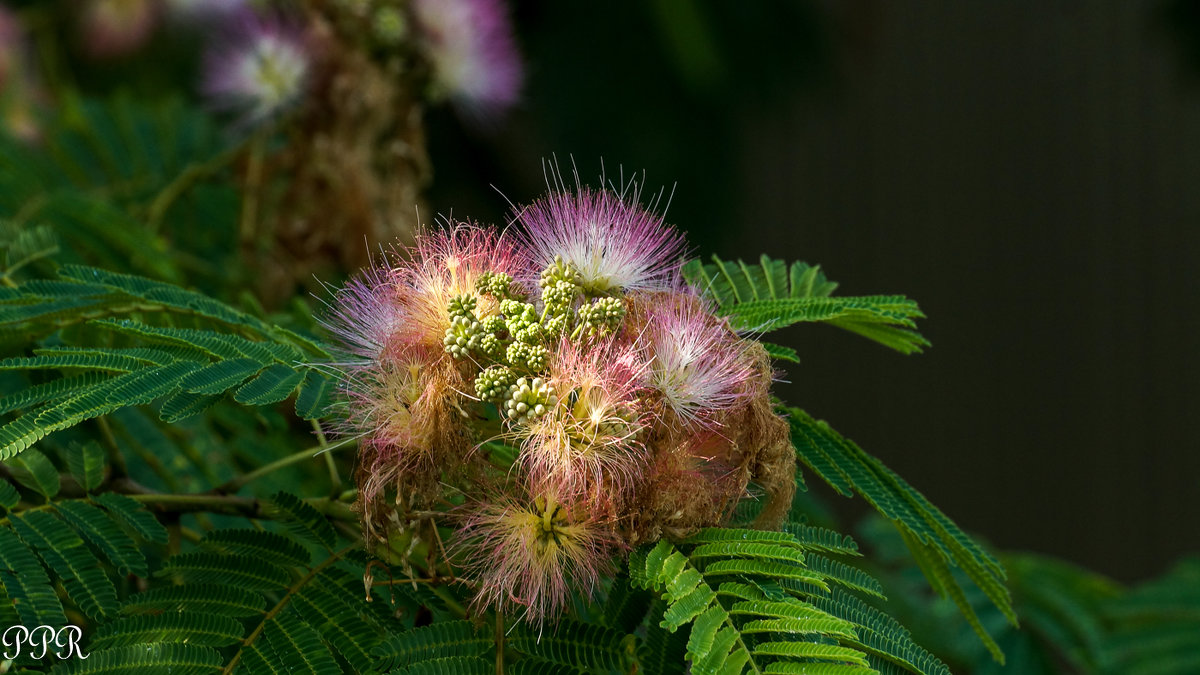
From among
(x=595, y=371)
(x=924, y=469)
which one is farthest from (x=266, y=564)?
(x=924, y=469)

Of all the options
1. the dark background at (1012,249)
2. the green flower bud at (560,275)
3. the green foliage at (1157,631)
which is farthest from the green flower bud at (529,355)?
the dark background at (1012,249)

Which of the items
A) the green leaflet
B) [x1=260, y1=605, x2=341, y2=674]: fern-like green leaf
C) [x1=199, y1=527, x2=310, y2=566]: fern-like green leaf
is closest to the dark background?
the green leaflet

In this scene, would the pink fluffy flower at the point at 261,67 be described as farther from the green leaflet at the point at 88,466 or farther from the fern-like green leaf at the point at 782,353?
the fern-like green leaf at the point at 782,353

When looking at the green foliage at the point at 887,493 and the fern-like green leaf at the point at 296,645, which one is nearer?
the fern-like green leaf at the point at 296,645

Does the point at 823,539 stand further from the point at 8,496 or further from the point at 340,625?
the point at 8,496

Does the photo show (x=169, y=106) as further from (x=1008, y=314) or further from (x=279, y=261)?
(x=1008, y=314)
